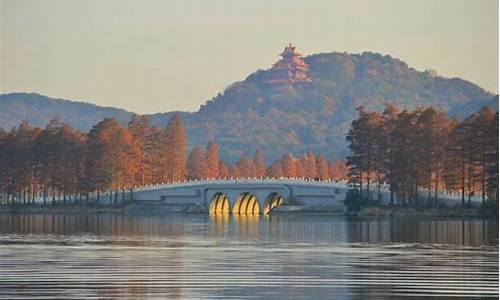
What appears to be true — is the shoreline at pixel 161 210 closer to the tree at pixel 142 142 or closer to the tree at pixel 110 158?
the tree at pixel 110 158

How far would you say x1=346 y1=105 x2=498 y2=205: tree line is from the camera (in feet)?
187

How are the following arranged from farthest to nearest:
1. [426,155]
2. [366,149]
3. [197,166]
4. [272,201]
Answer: [197,166] → [272,201] → [366,149] → [426,155]

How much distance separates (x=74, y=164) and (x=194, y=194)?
332 inches

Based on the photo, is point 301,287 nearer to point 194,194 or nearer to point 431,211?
point 431,211

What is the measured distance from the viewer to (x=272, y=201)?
248ft

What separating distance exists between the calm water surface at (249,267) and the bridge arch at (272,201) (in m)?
40.8

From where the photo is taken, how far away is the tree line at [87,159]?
247ft

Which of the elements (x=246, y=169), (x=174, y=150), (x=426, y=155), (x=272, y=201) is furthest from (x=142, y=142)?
(x=246, y=169)

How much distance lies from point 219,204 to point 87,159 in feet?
26.0

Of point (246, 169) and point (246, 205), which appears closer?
point (246, 205)

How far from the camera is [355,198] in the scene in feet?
202

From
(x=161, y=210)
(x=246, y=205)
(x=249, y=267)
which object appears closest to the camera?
(x=249, y=267)

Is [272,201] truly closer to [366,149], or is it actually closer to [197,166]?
[366,149]

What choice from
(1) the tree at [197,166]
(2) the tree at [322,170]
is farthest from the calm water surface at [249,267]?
(2) the tree at [322,170]
